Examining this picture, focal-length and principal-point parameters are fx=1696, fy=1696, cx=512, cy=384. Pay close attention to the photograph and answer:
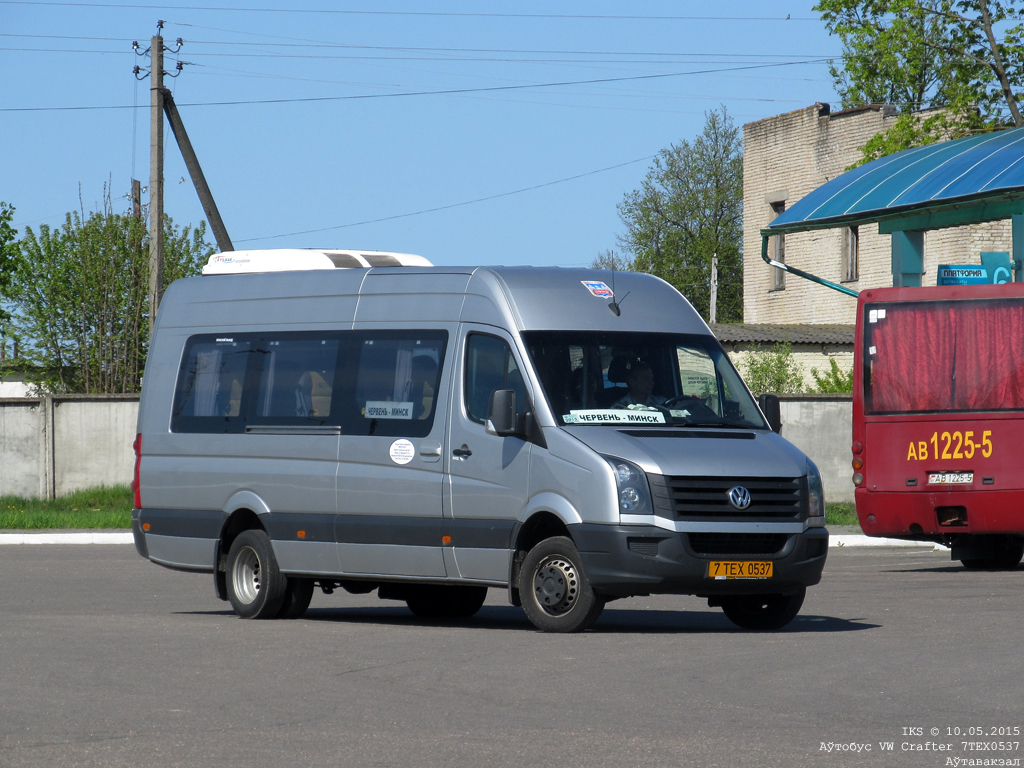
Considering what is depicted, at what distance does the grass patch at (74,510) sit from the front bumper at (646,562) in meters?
16.5

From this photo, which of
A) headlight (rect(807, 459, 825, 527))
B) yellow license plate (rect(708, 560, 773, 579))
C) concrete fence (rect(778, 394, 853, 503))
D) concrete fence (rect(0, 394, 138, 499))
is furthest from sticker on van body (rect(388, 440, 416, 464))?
concrete fence (rect(0, 394, 138, 499))

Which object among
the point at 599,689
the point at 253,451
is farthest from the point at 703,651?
the point at 253,451

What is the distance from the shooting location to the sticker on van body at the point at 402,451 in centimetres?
1251

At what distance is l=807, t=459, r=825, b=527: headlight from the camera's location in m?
11.9

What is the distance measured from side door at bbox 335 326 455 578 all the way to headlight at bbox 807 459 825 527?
264 cm

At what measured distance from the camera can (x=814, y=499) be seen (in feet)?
39.2

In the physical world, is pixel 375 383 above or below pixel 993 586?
above

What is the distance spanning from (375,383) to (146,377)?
2665mm

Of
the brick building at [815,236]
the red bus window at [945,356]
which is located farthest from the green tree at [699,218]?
the red bus window at [945,356]

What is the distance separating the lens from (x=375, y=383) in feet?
42.4

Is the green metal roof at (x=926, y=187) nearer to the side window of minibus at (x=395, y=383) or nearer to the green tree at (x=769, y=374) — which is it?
the green tree at (x=769, y=374)

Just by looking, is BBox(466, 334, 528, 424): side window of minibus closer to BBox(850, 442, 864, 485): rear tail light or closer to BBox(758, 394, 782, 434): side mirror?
BBox(758, 394, 782, 434): side mirror

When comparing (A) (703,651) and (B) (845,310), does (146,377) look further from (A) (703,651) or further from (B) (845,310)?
(B) (845,310)

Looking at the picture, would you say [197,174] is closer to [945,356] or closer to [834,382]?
[834,382]
